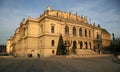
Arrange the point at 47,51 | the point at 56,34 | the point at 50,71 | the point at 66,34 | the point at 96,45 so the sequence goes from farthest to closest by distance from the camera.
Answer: the point at 96,45 < the point at 66,34 < the point at 56,34 < the point at 47,51 < the point at 50,71

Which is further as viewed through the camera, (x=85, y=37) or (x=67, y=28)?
(x=85, y=37)

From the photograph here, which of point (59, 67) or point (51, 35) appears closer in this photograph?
point (59, 67)

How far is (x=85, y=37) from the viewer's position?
50750mm

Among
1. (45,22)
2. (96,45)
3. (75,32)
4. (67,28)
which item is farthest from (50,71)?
(96,45)

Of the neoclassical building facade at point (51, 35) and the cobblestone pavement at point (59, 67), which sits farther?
the neoclassical building facade at point (51, 35)

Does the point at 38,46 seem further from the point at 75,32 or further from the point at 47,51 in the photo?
the point at 75,32

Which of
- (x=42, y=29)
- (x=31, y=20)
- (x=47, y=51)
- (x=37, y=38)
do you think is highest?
(x=31, y=20)

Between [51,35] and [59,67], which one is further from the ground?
[51,35]

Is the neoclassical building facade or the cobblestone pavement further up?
the neoclassical building facade

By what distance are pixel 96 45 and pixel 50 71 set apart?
47.0 meters

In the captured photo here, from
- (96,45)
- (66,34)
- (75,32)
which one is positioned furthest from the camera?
(96,45)

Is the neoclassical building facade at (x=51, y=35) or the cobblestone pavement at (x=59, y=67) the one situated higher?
the neoclassical building facade at (x=51, y=35)

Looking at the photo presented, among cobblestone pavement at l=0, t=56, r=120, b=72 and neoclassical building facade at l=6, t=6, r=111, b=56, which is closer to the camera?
cobblestone pavement at l=0, t=56, r=120, b=72

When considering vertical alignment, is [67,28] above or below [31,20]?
below
